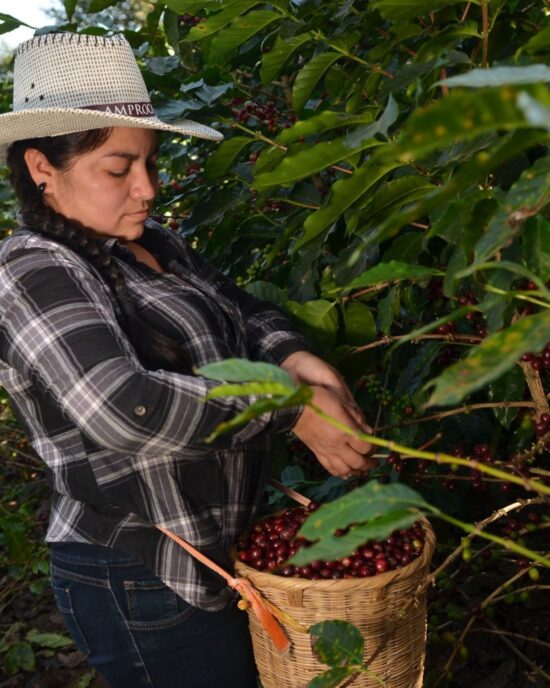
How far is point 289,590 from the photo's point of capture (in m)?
1.69

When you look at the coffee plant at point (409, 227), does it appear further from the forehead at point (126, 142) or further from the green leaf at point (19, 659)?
the green leaf at point (19, 659)

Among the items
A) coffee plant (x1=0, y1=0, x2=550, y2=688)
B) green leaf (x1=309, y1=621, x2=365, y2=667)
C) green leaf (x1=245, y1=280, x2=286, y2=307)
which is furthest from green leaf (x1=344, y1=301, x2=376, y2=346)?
green leaf (x1=309, y1=621, x2=365, y2=667)

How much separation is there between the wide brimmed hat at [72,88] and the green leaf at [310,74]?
11.3 inches

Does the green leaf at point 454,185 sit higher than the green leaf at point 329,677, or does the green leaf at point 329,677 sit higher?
the green leaf at point 454,185

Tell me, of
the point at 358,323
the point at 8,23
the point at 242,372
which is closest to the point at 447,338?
the point at 358,323

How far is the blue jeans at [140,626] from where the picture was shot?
1.96 metres

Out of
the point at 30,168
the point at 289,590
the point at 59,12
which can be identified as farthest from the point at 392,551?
the point at 59,12

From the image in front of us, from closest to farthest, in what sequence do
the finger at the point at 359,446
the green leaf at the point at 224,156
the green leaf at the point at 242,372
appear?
1. the green leaf at the point at 242,372
2. the finger at the point at 359,446
3. the green leaf at the point at 224,156

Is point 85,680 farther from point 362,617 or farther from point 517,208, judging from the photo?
point 517,208

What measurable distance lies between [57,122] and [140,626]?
3.52 feet

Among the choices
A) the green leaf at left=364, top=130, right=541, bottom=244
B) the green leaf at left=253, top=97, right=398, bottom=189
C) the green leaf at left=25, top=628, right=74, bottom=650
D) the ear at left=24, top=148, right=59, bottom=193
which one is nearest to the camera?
the green leaf at left=364, top=130, right=541, bottom=244

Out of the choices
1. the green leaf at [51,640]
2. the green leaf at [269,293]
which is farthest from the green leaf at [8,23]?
the green leaf at [51,640]

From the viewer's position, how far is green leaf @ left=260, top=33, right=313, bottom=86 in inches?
79.1

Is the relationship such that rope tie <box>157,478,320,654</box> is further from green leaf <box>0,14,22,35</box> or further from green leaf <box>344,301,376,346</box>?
green leaf <box>0,14,22,35</box>
